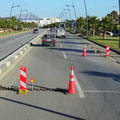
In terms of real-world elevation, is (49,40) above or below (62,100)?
above

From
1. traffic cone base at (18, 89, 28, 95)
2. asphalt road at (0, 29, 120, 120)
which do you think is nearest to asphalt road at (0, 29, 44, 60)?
asphalt road at (0, 29, 120, 120)

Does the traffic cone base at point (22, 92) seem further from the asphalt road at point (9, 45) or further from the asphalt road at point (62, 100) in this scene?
the asphalt road at point (9, 45)

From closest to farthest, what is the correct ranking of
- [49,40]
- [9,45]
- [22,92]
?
[22,92] < [49,40] < [9,45]

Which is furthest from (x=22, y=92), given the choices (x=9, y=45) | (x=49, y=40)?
(x=9, y=45)

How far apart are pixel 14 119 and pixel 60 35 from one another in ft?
153

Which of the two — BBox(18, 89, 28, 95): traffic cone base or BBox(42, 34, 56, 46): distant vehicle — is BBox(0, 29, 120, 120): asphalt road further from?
BBox(42, 34, 56, 46): distant vehicle

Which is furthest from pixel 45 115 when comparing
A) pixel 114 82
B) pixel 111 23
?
pixel 111 23

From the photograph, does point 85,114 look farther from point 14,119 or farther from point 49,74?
point 49,74

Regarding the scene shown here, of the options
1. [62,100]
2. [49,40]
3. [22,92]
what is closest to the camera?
[62,100]

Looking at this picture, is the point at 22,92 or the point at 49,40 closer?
the point at 22,92

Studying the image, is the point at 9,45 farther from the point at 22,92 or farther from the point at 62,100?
the point at 62,100

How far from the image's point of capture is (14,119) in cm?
626

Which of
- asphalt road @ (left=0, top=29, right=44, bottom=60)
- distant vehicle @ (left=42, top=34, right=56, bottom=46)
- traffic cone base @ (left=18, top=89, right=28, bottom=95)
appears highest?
distant vehicle @ (left=42, top=34, right=56, bottom=46)

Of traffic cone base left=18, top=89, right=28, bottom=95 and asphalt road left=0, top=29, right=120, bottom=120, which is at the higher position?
traffic cone base left=18, top=89, right=28, bottom=95
